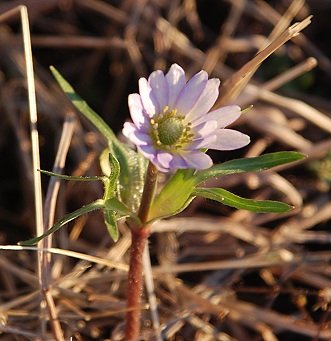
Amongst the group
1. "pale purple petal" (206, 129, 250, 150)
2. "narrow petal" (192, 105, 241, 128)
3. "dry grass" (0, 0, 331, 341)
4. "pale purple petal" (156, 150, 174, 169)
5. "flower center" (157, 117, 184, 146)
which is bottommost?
"dry grass" (0, 0, 331, 341)

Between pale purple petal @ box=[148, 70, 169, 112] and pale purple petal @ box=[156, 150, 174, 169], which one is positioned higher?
pale purple petal @ box=[148, 70, 169, 112]

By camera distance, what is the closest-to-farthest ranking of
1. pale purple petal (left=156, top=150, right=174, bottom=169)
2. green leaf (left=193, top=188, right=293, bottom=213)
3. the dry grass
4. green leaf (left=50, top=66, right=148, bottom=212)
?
1. pale purple petal (left=156, top=150, right=174, bottom=169)
2. green leaf (left=193, top=188, right=293, bottom=213)
3. green leaf (left=50, top=66, right=148, bottom=212)
4. the dry grass

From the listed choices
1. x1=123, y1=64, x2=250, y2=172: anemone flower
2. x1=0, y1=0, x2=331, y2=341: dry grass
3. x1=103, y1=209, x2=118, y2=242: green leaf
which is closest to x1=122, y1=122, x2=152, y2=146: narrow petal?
x1=123, y1=64, x2=250, y2=172: anemone flower

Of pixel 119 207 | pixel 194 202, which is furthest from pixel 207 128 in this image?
pixel 194 202

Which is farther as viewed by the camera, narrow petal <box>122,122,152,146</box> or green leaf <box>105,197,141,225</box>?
green leaf <box>105,197,141,225</box>

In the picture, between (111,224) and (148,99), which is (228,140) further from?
(111,224)

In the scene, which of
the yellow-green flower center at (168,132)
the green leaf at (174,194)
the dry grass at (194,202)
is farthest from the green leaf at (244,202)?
the dry grass at (194,202)

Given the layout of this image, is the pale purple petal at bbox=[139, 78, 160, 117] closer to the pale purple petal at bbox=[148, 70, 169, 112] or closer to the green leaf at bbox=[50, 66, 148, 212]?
the pale purple petal at bbox=[148, 70, 169, 112]

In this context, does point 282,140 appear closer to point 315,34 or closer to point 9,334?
point 315,34
